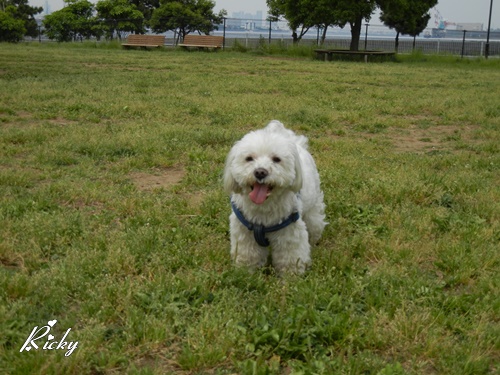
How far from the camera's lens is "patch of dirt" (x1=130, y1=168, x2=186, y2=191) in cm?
610

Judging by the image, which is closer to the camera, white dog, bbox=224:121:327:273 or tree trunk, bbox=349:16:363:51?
white dog, bbox=224:121:327:273

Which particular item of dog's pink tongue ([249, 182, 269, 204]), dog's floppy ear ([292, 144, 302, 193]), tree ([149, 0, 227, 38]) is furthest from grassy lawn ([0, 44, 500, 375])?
tree ([149, 0, 227, 38])

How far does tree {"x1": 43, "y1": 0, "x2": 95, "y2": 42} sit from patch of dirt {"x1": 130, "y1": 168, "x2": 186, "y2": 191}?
121 ft

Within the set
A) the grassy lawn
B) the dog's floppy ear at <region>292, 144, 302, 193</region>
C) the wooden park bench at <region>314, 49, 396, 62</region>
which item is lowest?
the grassy lawn

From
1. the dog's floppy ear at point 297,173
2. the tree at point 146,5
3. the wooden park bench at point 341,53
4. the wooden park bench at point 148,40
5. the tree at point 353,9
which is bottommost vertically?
the dog's floppy ear at point 297,173

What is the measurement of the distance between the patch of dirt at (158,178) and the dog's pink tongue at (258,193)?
2.49 metres

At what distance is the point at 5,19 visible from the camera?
38750 millimetres

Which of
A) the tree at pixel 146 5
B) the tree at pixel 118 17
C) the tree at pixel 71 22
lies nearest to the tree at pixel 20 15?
the tree at pixel 71 22

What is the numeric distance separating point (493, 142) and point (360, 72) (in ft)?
38.1

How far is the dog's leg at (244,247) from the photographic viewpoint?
3.98 metres

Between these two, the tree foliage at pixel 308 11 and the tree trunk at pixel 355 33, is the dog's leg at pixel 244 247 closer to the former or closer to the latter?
the tree foliage at pixel 308 11

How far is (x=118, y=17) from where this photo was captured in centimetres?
4128

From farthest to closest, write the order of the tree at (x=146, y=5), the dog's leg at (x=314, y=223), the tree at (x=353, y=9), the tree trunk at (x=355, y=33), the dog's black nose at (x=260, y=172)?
the tree at (x=146, y=5) < the tree trunk at (x=355, y=33) < the tree at (x=353, y=9) < the dog's leg at (x=314, y=223) < the dog's black nose at (x=260, y=172)

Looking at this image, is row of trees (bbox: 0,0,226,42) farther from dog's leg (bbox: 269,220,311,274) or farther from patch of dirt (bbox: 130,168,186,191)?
dog's leg (bbox: 269,220,311,274)
